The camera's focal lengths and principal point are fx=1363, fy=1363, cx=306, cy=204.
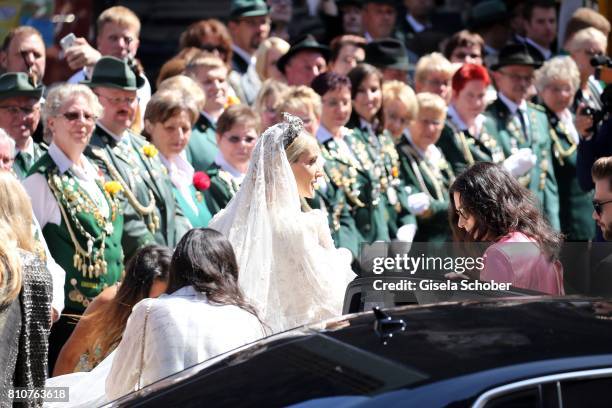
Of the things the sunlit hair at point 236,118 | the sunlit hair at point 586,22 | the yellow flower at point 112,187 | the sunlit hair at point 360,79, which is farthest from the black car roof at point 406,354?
the sunlit hair at point 586,22

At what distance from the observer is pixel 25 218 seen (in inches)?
212

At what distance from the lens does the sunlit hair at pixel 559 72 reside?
35.5 ft

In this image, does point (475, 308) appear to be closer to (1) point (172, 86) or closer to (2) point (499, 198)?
(2) point (499, 198)

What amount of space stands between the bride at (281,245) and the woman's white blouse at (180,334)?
1263 mm

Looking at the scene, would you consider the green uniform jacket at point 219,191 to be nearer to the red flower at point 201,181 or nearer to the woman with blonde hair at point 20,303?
the red flower at point 201,181

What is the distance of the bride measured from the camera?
6418 mm

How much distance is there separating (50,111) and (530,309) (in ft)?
13.9

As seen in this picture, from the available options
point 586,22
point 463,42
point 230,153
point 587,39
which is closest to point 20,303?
point 230,153

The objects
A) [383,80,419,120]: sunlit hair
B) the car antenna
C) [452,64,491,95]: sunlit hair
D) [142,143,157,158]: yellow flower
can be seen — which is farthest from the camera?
[452,64,491,95]: sunlit hair

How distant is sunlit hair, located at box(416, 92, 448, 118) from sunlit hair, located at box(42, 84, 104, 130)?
122 inches

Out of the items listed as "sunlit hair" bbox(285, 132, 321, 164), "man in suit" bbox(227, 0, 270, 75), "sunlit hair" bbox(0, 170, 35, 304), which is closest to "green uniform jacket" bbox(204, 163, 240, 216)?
"sunlit hair" bbox(285, 132, 321, 164)

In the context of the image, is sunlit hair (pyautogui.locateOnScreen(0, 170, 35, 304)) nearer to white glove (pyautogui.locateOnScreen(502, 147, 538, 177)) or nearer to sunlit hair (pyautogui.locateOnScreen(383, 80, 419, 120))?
sunlit hair (pyautogui.locateOnScreen(383, 80, 419, 120))

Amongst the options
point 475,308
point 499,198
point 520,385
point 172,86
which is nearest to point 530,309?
point 475,308

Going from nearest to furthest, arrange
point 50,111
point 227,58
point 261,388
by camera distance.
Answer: point 261,388 < point 50,111 < point 227,58
